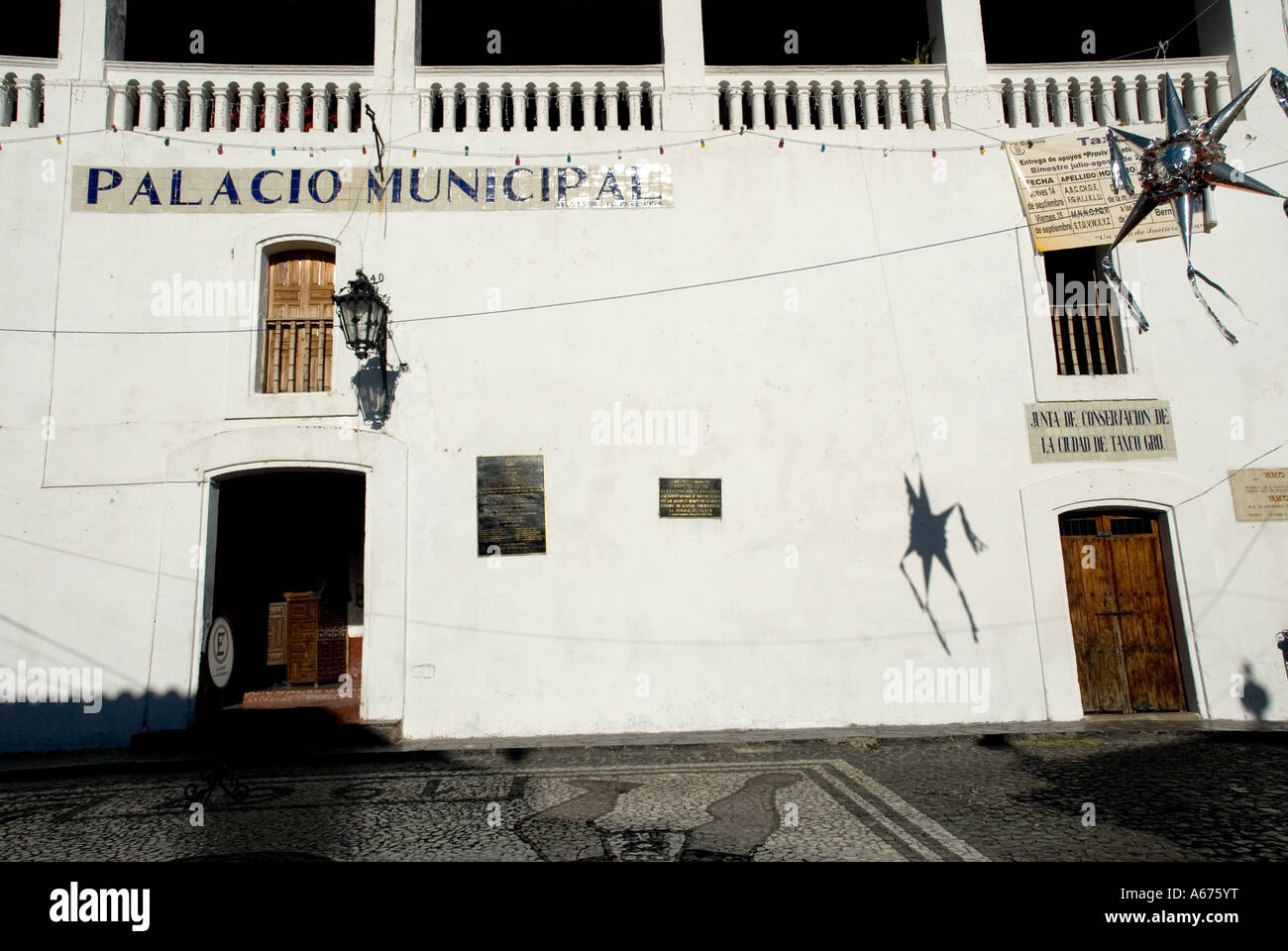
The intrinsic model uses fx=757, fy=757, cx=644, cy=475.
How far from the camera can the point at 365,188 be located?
906 centimetres

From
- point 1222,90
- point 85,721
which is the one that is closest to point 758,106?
point 1222,90

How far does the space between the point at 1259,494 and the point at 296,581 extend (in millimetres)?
11701

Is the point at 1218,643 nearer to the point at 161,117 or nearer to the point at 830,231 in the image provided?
the point at 830,231

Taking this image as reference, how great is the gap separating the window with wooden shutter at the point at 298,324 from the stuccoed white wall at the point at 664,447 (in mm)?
390

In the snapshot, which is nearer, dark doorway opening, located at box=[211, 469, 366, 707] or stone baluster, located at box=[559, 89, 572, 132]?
dark doorway opening, located at box=[211, 469, 366, 707]

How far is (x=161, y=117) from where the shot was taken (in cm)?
942

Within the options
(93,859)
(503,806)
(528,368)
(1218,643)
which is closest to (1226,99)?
(1218,643)

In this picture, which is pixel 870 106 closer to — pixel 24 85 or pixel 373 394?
pixel 373 394

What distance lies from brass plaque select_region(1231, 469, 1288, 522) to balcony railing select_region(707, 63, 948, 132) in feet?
18.4

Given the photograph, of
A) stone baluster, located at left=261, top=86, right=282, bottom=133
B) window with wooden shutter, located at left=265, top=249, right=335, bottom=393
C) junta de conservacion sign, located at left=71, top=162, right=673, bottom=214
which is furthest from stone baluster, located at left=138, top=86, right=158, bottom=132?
window with wooden shutter, located at left=265, top=249, right=335, bottom=393

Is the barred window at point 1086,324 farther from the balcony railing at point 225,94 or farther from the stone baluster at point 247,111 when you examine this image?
the stone baluster at point 247,111

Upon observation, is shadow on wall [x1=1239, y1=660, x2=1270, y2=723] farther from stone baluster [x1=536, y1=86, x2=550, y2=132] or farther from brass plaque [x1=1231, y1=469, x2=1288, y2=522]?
stone baluster [x1=536, y1=86, x2=550, y2=132]

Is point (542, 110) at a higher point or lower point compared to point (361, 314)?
higher

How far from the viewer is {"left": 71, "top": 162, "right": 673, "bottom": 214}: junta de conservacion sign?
8.88 metres
